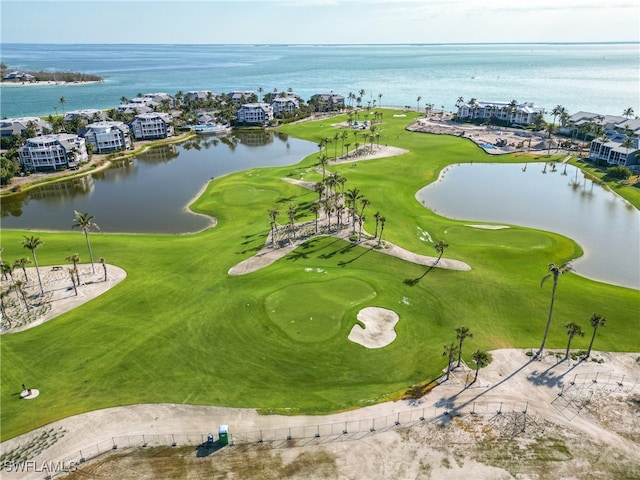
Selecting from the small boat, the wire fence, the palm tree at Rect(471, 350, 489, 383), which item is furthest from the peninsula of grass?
the small boat

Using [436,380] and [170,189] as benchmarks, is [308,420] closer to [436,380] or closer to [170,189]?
[436,380]

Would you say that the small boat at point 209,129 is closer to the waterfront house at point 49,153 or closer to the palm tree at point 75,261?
the waterfront house at point 49,153

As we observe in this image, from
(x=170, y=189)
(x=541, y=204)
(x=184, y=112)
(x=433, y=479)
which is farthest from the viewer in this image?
(x=184, y=112)

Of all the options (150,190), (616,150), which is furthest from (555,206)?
(150,190)

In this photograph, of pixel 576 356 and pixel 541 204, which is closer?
pixel 576 356

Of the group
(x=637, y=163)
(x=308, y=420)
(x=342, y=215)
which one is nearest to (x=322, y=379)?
(x=308, y=420)

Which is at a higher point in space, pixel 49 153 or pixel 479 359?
pixel 49 153

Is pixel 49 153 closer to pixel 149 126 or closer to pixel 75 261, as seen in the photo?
pixel 149 126
